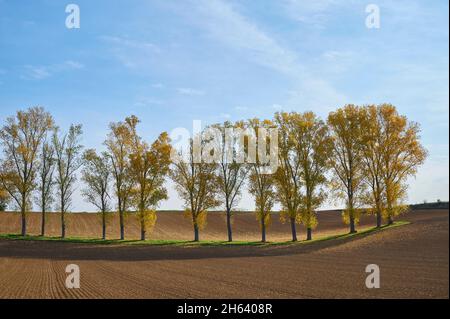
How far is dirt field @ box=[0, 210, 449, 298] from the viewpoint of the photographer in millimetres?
19641

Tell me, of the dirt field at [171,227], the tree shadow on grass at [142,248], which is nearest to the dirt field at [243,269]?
the tree shadow on grass at [142,248]

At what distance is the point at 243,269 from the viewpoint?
2959 cm

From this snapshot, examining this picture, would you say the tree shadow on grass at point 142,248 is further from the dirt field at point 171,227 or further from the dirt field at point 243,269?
the dirt field at point 171,227

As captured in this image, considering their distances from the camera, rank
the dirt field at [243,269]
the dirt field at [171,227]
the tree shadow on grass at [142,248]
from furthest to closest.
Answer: the dirt field at [171,227] → the tree shadow on grass at [142,248] → the dirt field at [243,269]

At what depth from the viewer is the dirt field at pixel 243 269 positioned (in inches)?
773

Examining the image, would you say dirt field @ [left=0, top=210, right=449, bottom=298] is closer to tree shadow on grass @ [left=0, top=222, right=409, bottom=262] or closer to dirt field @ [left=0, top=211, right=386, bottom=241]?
tree shadow on grass @ [left=0, top=222, right=409, bottom=262]

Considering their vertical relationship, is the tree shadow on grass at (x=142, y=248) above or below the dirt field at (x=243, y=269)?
below

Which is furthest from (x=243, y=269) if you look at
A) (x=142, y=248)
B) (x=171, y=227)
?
(x=171, y=227)

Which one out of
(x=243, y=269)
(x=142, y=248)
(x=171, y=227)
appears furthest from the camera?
(x=171, y=227)

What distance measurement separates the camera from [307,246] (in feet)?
152

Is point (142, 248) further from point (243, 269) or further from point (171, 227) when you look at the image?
point (171, 227)

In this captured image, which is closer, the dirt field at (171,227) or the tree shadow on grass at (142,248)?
the tree shadow on grass at (142,248)

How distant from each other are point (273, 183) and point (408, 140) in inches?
635
